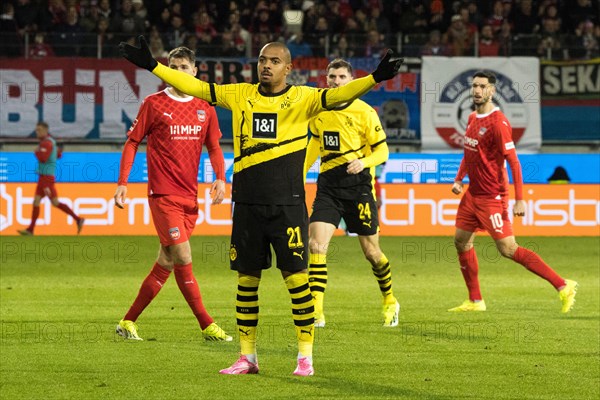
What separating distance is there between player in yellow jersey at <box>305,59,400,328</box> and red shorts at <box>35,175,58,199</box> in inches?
387

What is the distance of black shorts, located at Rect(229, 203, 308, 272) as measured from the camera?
7.73 meters

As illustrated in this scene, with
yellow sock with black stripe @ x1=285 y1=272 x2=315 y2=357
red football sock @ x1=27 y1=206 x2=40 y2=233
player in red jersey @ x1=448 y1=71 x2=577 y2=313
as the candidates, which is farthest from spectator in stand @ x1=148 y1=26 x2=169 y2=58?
yellow sock with black stripe @ x1=285 y1=272 x2=315 y2=357

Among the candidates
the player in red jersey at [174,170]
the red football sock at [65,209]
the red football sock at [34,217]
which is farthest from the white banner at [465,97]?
the player in red jersey at [174,170]

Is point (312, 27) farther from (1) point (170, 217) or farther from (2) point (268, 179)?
(2) point (268, 179)

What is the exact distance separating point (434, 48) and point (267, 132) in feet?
56.2

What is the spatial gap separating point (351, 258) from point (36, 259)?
15.0 ft

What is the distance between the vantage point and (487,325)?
10.5m

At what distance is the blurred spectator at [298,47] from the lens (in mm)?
23672

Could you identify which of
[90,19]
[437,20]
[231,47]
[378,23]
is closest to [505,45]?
[437,20]

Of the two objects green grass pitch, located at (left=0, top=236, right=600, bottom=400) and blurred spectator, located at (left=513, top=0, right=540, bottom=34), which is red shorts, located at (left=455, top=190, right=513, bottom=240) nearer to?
green grass pitch, located at (left=0, top=236, right=600, bottom=400)

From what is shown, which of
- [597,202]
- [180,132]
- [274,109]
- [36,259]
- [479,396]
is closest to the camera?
[479,396]

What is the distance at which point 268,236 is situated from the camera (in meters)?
7.78

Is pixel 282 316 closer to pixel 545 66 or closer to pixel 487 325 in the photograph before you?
pixel 487 325

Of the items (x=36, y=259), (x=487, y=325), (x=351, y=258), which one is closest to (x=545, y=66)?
(x=351, y=258)
